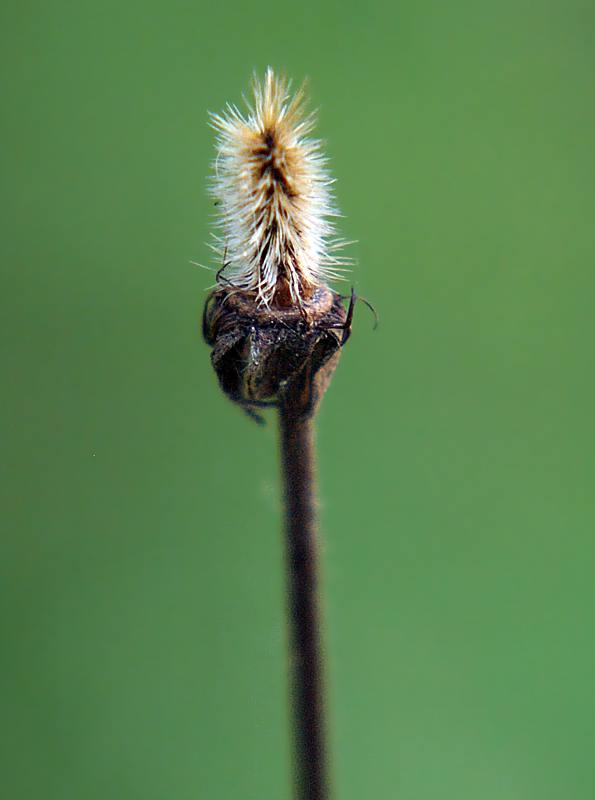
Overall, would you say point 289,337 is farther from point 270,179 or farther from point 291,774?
point 291,774

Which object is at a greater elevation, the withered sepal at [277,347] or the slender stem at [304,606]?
the withered sepal at [277,347]

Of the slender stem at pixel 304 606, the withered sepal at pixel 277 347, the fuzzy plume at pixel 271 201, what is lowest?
the slender stem at pixel 304 606

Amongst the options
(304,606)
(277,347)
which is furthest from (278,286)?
(304,606)

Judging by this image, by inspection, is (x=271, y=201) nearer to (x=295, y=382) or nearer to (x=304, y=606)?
(x=295, y=382)

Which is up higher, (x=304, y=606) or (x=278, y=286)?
(x=278, y=286)

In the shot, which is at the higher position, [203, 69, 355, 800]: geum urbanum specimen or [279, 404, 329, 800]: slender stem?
[203, 69, 355, 800]: geum urbanum specimen
